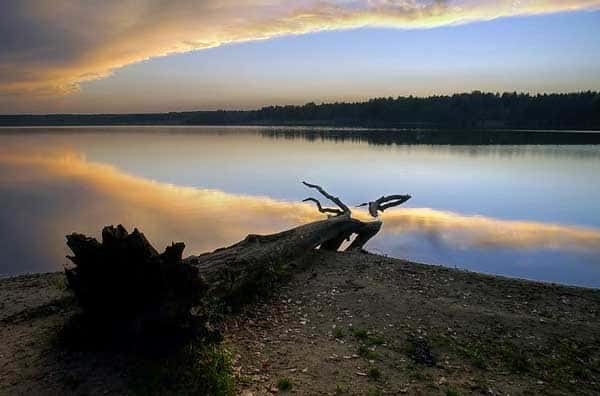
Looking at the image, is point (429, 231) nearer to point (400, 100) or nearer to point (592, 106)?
point (592, 106)

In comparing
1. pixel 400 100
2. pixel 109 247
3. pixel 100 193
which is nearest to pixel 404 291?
pixel 109 247

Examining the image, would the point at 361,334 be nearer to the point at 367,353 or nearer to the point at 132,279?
the point at 367,353

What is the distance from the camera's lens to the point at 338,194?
23.6 metres

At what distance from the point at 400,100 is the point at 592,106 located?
177ft

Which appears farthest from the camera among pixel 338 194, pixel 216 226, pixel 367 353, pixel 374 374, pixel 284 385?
pixel 338 194

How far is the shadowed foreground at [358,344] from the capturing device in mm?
5020

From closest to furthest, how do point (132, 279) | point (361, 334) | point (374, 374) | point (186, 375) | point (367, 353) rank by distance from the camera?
point (186, 375), point (132, 279), point (374, 374), point (367, 353), point (361, 334)

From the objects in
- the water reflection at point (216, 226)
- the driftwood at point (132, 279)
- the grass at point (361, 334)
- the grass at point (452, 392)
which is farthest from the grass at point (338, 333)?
the water reflection at point (216, 226)

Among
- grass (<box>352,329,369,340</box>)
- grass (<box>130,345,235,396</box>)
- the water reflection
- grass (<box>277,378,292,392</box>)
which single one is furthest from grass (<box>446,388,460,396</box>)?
the water reflection

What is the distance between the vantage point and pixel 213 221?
1662cm

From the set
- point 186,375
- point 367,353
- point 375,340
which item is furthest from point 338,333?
point 186,375

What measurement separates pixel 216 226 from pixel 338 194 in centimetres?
941

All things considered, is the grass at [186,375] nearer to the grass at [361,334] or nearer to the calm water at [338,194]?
the grass at [361,334]

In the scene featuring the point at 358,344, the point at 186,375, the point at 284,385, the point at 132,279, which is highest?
the point at 132,279
